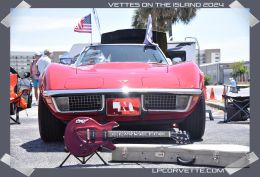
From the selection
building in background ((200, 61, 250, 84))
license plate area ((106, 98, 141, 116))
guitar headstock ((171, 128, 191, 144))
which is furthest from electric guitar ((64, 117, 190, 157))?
building in background ((200, 61, 250, 84))

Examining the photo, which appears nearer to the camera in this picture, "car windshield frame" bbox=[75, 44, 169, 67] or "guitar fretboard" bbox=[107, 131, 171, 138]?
"guitar fretboard" bbox=[107, 131, 171, 138]

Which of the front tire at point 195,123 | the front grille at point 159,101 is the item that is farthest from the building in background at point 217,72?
the front grille at point 159,101

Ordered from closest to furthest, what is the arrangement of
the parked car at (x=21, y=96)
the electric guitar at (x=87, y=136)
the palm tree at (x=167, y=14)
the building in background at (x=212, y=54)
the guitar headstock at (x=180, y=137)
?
the electric guitar at (x=87, y=136) < the guitar headstock at (x=180, y=137) < the palm tree at (x=167, y=14) < the building in background at (x=212, y=54) < the parked car at (x=21, y=96)

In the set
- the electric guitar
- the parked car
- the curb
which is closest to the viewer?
the electric guitar

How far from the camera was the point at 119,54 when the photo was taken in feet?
18.1

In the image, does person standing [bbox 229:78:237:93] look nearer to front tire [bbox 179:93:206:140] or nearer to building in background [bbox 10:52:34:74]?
front tire [bbox 179:93:206:140]

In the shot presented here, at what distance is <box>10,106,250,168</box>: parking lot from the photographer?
13.5ft

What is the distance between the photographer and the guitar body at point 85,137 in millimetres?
4051

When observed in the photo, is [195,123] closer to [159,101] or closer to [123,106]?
[159,101]

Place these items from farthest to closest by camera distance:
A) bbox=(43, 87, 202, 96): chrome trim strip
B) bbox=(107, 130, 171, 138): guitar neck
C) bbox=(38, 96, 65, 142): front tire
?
1. bbox=(38, 96, 65, 142): front tire
2. bbox=(43, 87, 202, 96): chrome trim strip
3. bbox=(107, 130, 171, 138): guitar neck

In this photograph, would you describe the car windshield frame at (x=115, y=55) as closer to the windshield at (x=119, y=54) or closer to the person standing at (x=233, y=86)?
the windshield at (x=119, y=54)

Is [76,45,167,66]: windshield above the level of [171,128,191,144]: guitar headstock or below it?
above

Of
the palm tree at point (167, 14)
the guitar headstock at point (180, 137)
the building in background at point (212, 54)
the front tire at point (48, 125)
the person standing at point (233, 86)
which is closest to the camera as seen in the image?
the guitar headstock at point (180, 137)

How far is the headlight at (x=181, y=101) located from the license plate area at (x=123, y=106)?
0.37 m
